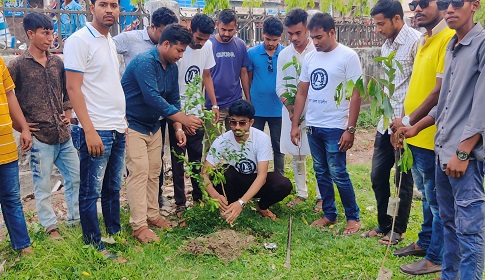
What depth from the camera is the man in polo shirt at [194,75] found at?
4789mm

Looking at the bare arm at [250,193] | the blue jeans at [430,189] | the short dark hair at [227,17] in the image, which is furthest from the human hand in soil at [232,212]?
the short dark hair at [227,17]

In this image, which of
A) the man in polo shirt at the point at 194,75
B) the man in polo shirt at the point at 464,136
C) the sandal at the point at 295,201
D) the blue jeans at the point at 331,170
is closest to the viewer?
the man in polo shirt at the point at 464,136

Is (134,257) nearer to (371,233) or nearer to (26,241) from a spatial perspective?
(26,241)

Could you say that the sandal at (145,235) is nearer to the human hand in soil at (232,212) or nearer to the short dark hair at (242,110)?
the human hand in soil at (232,212)

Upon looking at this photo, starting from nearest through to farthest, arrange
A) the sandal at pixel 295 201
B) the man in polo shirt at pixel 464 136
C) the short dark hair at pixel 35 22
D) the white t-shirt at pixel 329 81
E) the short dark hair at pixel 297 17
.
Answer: the man in polo shirt at pixel 464 136 → the short dark hair at pixel 35 22 → the white t-shirt at pixel 329 81 → the short dark hair at pixel 297 17 → the sandal at pixel 295 201

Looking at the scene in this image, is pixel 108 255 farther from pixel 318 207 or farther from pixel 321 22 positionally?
pixel 321 22

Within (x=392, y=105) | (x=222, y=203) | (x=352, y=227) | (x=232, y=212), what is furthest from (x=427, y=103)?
(x=222, y=203)

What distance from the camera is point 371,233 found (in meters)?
4.44

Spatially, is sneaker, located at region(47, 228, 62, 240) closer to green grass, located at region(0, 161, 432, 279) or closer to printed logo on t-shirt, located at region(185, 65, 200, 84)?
green grass, located at region(0, 161, 432, 279)

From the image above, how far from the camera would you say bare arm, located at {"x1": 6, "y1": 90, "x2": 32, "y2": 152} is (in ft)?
12.5

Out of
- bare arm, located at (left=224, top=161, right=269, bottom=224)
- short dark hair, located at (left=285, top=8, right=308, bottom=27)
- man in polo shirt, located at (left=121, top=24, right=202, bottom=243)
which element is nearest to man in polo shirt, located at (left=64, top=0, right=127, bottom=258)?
man in polo shirt, located at (left=121, top=24, right=202, bottom=243)

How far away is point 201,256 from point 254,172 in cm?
112

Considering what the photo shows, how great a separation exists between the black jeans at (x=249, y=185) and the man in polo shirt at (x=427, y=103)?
1.38 m

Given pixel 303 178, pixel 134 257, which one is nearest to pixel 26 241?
pixel 134 257
